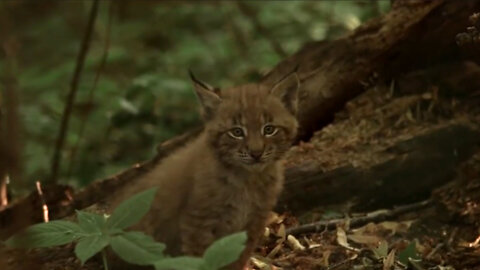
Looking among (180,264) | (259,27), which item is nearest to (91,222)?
→ (180,264)

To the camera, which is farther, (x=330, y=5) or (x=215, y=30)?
(x=215, y=30)

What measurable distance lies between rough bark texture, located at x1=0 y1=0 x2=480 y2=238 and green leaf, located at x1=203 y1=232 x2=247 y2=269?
79.8 inches

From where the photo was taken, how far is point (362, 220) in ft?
17.4

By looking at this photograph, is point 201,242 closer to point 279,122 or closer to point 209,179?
point 209,179

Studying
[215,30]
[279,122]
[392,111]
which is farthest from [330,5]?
[279,122]

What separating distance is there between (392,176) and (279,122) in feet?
3.44

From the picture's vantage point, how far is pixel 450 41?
19.1ft

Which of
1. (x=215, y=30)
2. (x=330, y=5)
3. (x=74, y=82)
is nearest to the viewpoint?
(x=74, y=82)

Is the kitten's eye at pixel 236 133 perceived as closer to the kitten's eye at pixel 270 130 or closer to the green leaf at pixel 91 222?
the kitten's eye at pixel 270 130

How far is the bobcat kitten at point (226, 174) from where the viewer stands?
181 inches

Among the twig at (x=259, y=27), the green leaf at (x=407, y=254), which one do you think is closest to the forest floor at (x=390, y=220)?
the green leaf at (x=407, y=254)

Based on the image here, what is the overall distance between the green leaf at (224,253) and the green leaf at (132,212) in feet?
1.44

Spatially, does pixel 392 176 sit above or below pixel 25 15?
below

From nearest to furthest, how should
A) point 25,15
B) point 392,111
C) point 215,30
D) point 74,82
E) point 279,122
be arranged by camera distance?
point 279,122 < point 392,111 < point 74,82 < point 215,30 < point 25,15
